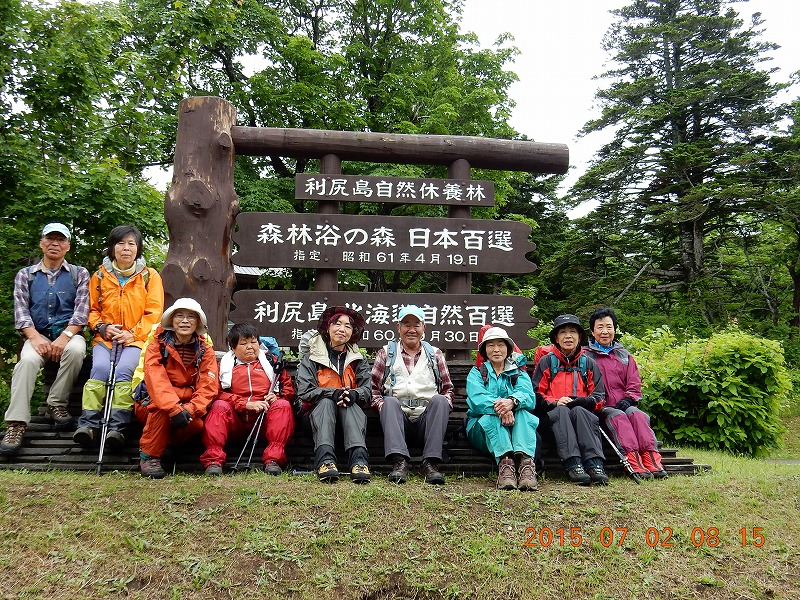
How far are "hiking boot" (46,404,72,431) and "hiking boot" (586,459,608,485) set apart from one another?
462cm

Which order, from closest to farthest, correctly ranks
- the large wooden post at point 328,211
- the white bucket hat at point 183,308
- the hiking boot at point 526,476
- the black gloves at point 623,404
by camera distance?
1. the hiking boot at point 526,476
2. the white bucket hat at point 183,308
3. the black gloves at point 623,404
4. the large wooden post at point 328,211

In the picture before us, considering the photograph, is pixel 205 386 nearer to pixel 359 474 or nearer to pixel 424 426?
pixel 359 474

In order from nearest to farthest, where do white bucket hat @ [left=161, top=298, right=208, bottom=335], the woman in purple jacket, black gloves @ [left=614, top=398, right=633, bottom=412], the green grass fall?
the green grass → white bucket hat @ [left=161, top=298, right=208, bottom=335] → the woman in purple jacket → black gloves @ [left=614, top=398, right=633, bottom=412]

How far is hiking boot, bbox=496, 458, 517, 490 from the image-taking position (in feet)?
14.0

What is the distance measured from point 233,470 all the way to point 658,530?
10.9 feet

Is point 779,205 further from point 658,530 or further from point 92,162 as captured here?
point 92,162

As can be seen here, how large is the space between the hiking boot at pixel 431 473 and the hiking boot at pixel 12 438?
3.45m

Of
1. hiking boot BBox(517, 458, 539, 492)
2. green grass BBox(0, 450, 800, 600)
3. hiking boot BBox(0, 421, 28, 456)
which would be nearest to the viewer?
green grass BBox(0, 450, 800, 600)

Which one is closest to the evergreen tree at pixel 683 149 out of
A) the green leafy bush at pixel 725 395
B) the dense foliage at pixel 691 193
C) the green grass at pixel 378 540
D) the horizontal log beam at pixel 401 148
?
the dense foliage at pixel 691 193

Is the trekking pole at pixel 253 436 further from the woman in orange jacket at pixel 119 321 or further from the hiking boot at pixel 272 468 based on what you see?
the woman in orange jacket at pixel 119 321

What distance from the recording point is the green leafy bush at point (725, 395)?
26.5ft

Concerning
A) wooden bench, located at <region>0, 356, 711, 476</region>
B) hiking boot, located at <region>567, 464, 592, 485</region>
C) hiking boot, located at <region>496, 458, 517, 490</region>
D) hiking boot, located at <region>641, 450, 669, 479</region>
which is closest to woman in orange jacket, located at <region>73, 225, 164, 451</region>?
wooden bench, located at <region>0, 356, 711, 476</region>

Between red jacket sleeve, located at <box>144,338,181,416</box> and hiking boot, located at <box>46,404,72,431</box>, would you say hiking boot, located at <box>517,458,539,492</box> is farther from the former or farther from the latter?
hiking boot, located at <box>46,404,72,431</box>

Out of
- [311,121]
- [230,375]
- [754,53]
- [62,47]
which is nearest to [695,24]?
[754,53]
